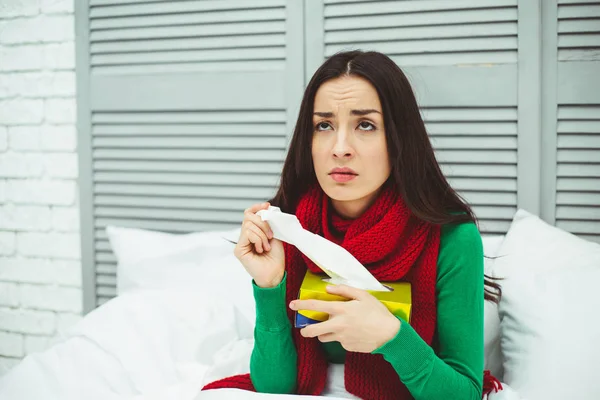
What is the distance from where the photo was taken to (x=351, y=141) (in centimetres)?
92

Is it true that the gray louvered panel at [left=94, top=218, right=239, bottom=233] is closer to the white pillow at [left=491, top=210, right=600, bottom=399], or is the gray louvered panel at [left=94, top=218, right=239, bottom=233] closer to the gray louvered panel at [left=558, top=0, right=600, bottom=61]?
the white pillow at [left=491, top=210, right=600, bottom=399]

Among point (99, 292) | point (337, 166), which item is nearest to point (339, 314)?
point (337, 166)

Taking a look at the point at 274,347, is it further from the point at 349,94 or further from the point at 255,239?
the point at 349,94

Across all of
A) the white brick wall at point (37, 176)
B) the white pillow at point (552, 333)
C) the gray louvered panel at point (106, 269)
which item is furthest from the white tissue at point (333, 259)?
the white brick wall at point (37, 176)

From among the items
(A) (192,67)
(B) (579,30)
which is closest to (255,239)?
(A) (192,67)

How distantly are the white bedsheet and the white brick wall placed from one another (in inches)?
23.0

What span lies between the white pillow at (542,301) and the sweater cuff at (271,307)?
508mm

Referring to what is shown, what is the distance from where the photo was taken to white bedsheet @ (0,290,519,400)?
114cm

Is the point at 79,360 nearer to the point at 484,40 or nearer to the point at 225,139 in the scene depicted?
the point at 225,139

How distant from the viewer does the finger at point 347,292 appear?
2.64ft

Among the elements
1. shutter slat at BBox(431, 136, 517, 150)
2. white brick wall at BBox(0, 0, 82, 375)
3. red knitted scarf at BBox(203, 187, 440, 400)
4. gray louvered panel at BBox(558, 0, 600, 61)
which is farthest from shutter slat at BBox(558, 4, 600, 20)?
white brick wall at BBox(0, 0, 82, 375)

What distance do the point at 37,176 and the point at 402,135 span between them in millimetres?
1393

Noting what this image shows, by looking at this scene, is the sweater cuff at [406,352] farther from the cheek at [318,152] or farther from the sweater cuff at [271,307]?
the cheek at [318,152]

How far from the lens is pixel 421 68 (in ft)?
4.80
